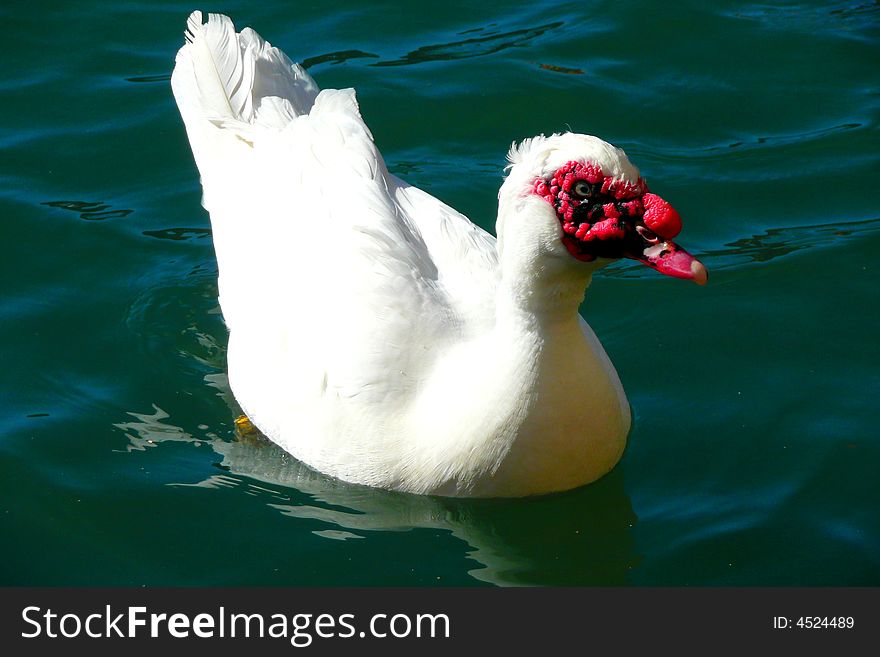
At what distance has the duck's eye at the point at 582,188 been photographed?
176 inches

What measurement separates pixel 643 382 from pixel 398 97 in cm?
288

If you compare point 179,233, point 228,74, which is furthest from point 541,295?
point 179,233

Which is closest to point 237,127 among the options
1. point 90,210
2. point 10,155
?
point 90,210

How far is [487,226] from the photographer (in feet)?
23.7

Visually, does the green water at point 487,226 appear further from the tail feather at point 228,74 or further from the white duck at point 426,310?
the tail feather at point 228,74

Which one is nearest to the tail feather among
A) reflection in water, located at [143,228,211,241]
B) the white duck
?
the white duck

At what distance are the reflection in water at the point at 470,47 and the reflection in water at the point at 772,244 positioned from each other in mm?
2326

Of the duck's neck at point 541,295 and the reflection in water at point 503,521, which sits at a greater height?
the duck's neck at point 541,295

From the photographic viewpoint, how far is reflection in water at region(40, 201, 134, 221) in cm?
720

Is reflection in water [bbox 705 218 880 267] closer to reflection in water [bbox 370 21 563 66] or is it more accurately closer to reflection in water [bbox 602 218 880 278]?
reflection in water [bbox 602 218 880 278]

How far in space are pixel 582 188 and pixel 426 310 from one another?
2.99 ft

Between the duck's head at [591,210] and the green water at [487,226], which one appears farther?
the green water at [487,226]

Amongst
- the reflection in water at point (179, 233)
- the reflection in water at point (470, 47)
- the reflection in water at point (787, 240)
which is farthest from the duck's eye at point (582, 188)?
the reflection in water at point (470, 47)

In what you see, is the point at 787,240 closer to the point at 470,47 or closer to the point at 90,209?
the point at 470,47
